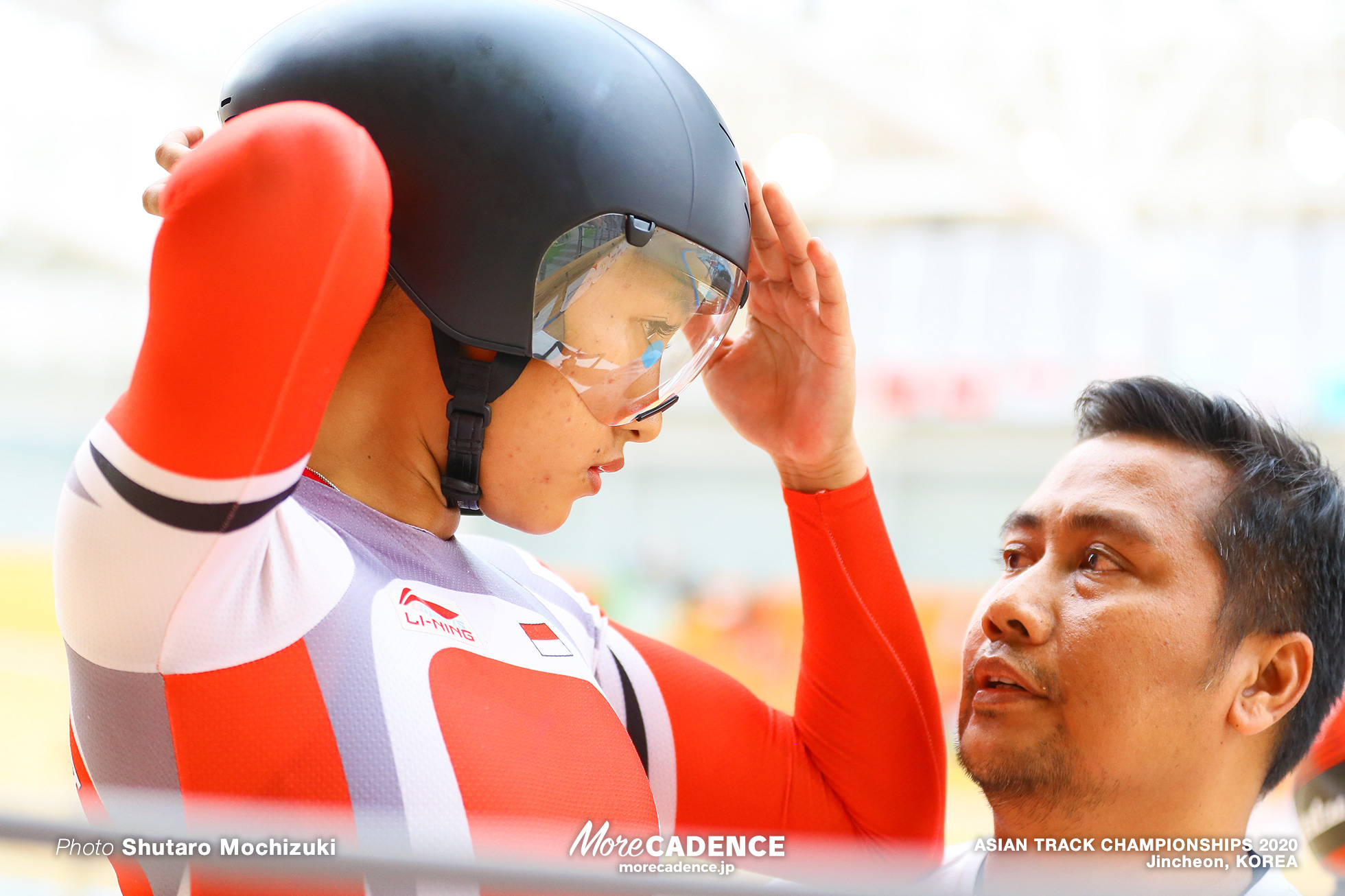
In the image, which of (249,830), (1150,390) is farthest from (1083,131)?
(249,830)

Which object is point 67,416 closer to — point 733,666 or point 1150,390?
point 733,666

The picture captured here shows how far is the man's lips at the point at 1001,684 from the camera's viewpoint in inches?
61.3

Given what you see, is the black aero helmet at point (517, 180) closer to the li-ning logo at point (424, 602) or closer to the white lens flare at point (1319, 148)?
the li-ning logo at point (424, 602)

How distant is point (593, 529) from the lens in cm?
1322

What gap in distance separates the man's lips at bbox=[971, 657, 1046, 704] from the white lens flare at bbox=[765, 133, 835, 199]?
9563 millimetres

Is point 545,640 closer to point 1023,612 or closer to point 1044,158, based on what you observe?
point 1023,612

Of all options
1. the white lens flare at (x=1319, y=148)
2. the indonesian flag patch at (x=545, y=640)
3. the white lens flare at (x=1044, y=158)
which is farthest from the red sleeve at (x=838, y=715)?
the white lens flare at (x=1319, y=148)

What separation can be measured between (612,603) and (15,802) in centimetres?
1130

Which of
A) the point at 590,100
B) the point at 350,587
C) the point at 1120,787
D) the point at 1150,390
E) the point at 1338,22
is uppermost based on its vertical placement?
the point at 1338,22

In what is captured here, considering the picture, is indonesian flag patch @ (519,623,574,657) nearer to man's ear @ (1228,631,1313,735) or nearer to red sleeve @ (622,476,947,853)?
red sleeve @ (622,476,947,853)

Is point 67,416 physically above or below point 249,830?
below

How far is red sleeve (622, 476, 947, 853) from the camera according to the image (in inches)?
65.1

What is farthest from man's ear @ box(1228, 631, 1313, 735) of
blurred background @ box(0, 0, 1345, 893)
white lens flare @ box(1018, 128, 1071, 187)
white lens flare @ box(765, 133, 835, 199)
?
white lens flare @ box(765, 133, 835, 199)

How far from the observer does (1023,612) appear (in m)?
1.57
